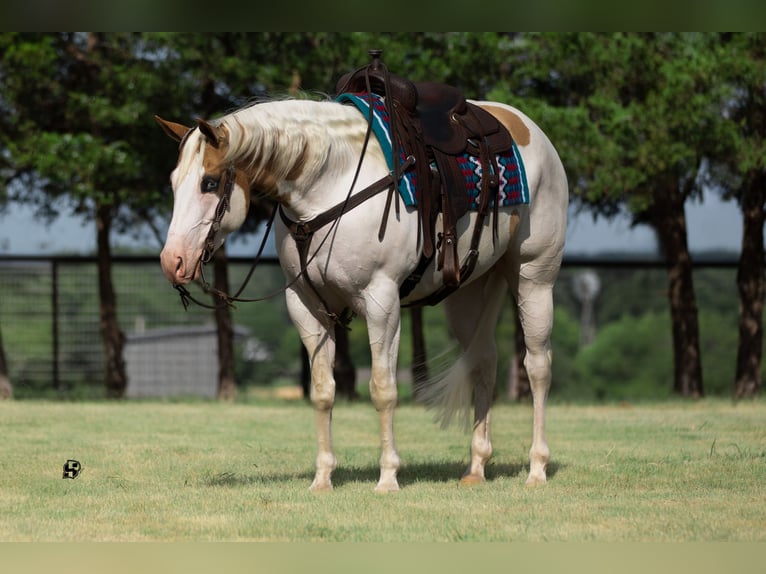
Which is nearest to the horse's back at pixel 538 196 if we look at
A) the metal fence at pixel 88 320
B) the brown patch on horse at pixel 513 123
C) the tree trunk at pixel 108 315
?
the brown patch on horse at pixel 513 123

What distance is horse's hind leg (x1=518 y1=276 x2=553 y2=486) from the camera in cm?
751

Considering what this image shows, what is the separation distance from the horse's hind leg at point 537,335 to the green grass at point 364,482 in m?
0.51

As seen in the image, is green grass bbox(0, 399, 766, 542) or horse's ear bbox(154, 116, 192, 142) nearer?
green grass bbox(0, 399, 766, 542)

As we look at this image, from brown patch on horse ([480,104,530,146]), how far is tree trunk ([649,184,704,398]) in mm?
8630

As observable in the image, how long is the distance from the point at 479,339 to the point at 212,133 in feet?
8.37

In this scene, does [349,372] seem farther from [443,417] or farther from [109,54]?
[443,417]

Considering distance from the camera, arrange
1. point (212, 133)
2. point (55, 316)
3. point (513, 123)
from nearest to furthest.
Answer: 1. point (212, 133)
2. point (513, 123)
3. point (55, 316)

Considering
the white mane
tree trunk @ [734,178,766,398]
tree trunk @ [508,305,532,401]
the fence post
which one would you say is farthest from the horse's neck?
the fence post

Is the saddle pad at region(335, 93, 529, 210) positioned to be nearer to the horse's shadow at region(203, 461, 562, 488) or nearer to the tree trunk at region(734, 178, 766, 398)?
the horse's shadow at region(203, 461, 562, 488)

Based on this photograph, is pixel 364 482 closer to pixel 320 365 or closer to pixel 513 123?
pixel 320 365

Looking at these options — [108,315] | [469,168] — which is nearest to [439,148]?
[469,168]

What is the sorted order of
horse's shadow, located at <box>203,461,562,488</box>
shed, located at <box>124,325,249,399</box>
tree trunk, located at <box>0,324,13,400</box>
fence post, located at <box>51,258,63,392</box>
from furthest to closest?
shed, located at <box>124,325,249,399</box>, fence post, located at <box>51,258,63,392</box>, tree trunk, located at <box>0,324,13,400</box>, horse's shadow, located at <box>203,461,562,488</box>

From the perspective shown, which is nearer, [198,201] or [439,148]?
[198,201]

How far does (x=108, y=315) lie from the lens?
16.2 meters
